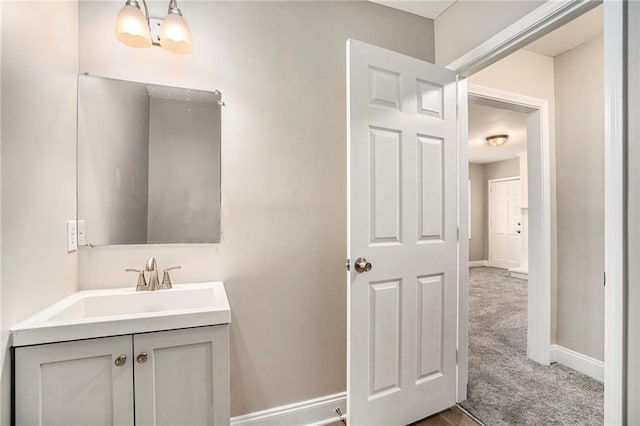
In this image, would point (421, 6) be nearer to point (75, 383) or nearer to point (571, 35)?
point (571, 35)

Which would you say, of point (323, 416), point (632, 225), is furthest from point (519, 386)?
point (632, 225)

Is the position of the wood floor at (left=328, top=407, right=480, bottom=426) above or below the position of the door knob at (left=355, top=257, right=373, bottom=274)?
below

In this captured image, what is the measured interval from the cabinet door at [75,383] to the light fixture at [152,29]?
1265 millimetres


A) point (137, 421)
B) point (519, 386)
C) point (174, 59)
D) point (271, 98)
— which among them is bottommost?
point (519, 386)

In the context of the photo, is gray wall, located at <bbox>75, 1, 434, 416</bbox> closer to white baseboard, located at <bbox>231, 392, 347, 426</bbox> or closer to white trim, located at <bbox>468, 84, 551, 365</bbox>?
white baseboard, located at <bbox>231, 392, 347, 426</bbox>

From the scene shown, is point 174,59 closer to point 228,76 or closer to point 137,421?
point 228,76

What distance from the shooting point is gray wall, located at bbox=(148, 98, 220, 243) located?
5.07 ft

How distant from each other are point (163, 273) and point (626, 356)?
6.39 ft

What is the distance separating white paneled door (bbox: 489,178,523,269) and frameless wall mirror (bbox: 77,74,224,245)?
700 centimetres

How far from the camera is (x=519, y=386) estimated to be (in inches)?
85.0

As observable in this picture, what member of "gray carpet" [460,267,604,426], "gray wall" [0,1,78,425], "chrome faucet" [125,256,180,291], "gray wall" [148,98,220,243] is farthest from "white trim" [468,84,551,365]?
→ "gray wall" [0,1,78,425]

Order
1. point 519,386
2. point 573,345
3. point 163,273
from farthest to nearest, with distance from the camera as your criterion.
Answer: point 573,345 → point 519,386 → point 163,273

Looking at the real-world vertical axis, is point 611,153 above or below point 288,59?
below

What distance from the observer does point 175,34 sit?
1.41 m
